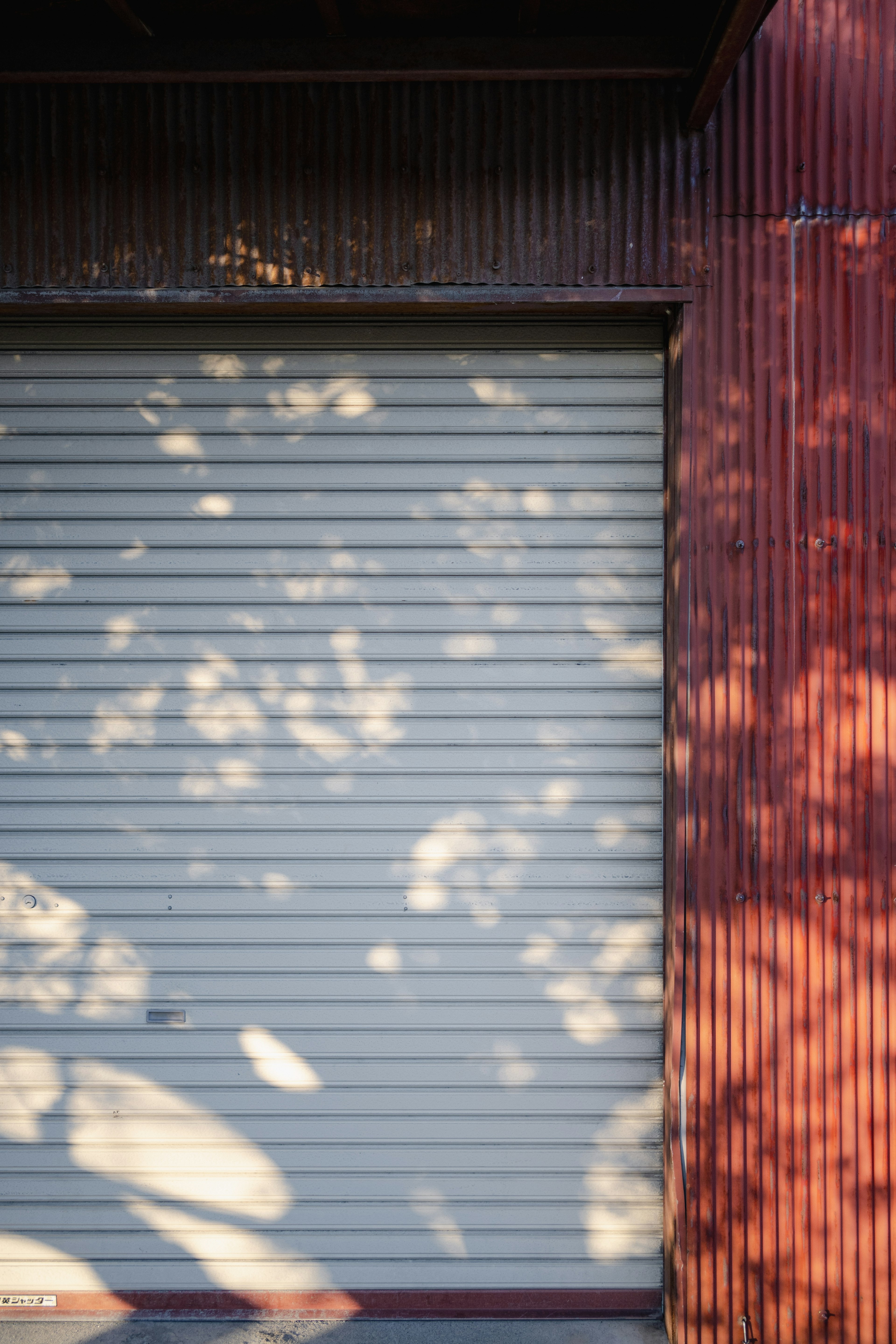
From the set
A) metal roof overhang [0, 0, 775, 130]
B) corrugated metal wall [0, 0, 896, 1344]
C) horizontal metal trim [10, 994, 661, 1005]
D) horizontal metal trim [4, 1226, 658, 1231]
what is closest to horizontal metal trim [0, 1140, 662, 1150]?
horizontal metal trim [10, 994, 661, 1005]

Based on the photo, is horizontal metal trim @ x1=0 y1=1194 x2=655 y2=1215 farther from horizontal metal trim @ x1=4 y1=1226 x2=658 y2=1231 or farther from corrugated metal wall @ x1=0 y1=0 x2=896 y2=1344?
corrugated metal wall @ x1=0 y1=0 x2=896 y2=1344

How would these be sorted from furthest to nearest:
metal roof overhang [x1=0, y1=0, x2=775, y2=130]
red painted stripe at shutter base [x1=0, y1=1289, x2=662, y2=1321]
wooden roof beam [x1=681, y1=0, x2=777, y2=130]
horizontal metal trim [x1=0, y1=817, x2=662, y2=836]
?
horizontal metal trim [x1=0, y1=817, x2=662, y2=836] → red painted stripe at shutter base [x1=0, y1=1289, x2=662, y2=1321] → metal roof overhang [x1=0, y1=0, x2=775, y2=130] → wooden roof beam [x1=681, y1=0, x2=777, y2=130]

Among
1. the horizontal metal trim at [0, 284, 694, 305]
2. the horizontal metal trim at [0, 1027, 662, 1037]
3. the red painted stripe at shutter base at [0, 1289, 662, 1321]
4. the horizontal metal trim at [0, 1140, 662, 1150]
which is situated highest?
the horizontal metal trim at [0, 284, 694, 305]

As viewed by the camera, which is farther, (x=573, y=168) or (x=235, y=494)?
(x=235, y=494)

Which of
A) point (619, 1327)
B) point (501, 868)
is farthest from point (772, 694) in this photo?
point (619, 1327)

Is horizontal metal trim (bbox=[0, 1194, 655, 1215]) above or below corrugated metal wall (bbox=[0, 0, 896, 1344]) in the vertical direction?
below

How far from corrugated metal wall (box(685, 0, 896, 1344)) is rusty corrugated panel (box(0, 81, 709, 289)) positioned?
1.12 ft

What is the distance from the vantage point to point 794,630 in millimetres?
3221

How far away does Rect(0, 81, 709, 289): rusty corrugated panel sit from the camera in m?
3.21

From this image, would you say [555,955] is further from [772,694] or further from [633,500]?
[633,500]

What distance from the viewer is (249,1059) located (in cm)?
343

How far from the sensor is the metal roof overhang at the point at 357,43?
3.13 m

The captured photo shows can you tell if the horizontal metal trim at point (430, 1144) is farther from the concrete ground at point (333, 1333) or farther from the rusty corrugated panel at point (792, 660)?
the concrete ground at point (333, 1333)

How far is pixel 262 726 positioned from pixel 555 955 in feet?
5.41
